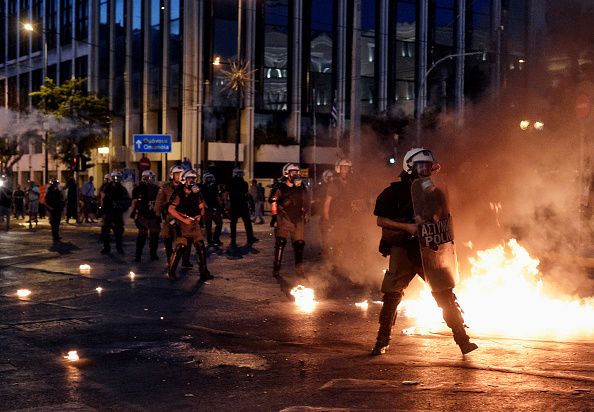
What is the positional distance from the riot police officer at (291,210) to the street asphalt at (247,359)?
118 centimetres

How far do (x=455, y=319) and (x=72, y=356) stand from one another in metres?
3.00

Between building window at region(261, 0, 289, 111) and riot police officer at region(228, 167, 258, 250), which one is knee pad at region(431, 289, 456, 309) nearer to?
riot police officer at region(228, 167, 258, 250)

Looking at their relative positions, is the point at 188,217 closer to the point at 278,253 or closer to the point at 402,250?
the point at 278,253

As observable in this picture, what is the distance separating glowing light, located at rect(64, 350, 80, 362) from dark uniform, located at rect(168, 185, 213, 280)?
15.8 ft

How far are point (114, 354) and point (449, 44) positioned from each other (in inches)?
1562

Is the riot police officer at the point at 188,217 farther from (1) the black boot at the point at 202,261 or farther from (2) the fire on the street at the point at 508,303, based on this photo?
(2) the fire on the street at the point at 508,303

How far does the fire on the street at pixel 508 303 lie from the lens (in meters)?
7.74

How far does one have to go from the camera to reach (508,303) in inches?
344

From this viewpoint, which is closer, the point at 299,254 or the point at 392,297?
the point at 392,297

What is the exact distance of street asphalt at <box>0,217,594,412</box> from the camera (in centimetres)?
525

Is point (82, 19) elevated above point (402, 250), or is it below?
above

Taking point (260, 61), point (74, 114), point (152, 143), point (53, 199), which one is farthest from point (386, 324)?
point (74, 114)

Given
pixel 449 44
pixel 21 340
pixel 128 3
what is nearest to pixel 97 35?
pixel 128 3

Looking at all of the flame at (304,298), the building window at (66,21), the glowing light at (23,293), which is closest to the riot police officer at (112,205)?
the glowing light at (23,293)
